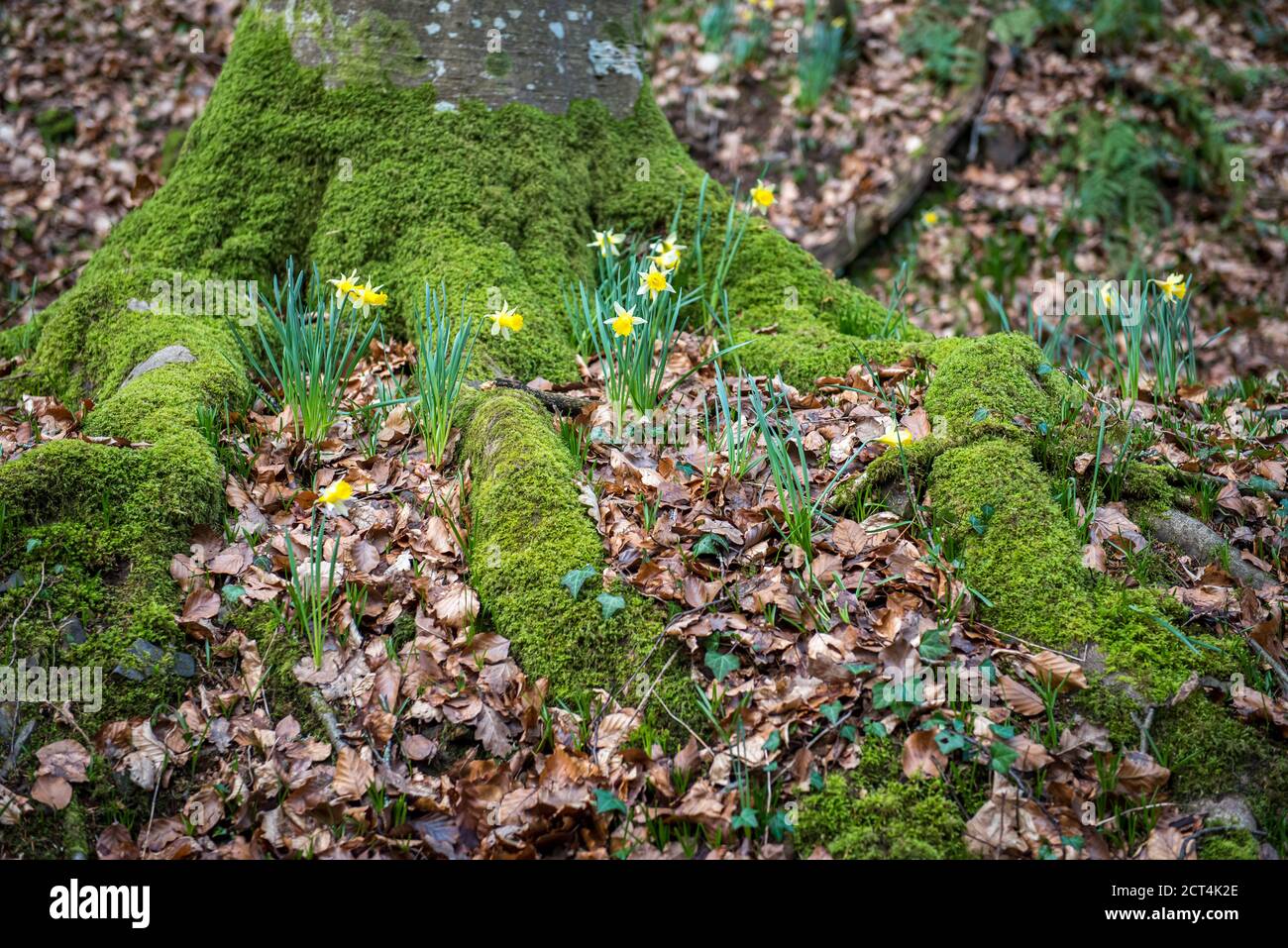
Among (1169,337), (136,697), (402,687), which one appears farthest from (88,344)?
(1169,337)

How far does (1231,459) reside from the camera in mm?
3047

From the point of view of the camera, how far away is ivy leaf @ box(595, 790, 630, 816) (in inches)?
79.4

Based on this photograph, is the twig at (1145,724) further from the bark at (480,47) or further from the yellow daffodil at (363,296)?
the bark at (480,47)

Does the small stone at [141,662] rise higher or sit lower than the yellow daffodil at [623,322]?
lower

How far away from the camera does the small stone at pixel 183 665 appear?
2.31m

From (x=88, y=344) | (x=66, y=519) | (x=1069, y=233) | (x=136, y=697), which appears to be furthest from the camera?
(x=1069, y=233)

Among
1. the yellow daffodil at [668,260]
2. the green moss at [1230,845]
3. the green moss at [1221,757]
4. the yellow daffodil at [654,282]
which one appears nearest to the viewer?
the green moss at [1230,845]

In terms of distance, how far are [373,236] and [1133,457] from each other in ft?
9.64

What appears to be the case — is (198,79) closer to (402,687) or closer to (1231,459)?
(402,687)

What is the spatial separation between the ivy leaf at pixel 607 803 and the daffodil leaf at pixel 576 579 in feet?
1.77

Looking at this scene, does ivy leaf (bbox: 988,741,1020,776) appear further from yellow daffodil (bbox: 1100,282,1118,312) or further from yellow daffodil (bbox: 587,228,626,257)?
yellow daffodil (bbox: 587,228,626,257)

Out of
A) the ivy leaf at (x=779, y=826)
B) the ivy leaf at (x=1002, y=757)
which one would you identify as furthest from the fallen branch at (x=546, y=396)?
the ivy leaf at (x=1002, y=757)

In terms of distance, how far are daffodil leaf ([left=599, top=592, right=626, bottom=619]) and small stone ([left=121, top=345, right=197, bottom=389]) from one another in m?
1.88

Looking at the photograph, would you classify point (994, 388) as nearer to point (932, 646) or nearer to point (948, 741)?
point (932, 646)
